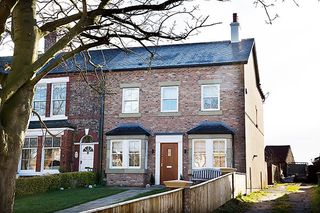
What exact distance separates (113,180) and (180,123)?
521cm

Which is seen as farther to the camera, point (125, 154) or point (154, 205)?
point (125, 154)

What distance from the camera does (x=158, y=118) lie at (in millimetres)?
23781

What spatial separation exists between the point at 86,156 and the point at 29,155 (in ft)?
12.6

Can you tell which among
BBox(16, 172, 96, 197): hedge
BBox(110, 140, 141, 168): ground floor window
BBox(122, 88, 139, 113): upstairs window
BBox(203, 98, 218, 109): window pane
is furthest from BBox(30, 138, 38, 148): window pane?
BBox(203, 98, 218, 109): window pane

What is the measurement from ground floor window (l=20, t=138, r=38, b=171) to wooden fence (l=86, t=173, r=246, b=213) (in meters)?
13.6

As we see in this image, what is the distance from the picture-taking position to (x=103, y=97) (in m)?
25.2

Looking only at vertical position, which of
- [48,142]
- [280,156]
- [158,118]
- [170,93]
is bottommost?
[280,156]

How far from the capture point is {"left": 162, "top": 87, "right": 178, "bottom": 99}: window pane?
23.9 m

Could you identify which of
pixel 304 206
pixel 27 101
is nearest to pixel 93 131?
pixel 304 206

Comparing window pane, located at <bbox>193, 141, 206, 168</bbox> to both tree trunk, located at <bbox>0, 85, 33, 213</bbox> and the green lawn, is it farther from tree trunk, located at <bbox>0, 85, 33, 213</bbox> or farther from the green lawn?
tree trunk, located at <bbox>0, 85, 33, 213</bbox>

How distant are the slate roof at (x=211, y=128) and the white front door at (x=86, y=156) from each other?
649 centimetres

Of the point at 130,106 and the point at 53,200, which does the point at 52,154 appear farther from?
the point at 53,200

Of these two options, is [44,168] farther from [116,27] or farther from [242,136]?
[116,27]

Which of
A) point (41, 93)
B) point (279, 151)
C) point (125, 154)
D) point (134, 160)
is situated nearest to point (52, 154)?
point (41, 93)
